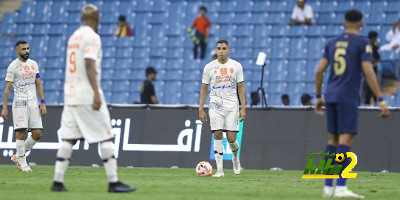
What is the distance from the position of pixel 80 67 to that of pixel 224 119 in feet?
21.7

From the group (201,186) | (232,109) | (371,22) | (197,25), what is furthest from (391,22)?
(201,186)

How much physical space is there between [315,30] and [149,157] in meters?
9.22

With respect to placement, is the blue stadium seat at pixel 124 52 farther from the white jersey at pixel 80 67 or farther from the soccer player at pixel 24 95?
the white jersey at pixel 80 67

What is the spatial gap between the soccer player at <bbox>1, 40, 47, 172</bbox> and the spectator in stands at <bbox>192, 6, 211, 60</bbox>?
11320mm

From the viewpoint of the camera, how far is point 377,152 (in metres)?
21.9

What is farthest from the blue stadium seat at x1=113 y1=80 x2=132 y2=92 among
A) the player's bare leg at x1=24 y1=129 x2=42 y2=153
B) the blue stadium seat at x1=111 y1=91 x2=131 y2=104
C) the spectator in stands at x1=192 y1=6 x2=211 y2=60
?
the player's bare leg at x1=24 y1=129 x2=42 y2=153

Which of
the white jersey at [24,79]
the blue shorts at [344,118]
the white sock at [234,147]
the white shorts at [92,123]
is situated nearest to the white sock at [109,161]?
the white shorts at [92,123]

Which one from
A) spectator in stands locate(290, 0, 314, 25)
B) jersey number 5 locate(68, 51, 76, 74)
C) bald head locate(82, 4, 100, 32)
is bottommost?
jersey number 5 locate(68, 51, 76, 74)

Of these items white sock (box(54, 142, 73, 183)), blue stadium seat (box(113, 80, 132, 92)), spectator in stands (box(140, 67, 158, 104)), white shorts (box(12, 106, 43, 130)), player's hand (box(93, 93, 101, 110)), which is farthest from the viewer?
blue stadium seat (box(113, 80, 132, 92))

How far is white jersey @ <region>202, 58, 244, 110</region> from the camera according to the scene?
731 inches

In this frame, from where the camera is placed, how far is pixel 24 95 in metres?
19.6

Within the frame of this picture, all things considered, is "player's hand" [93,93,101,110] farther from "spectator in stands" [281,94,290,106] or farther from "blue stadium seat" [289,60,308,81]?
"blue stadium seat" [289,60,308,81]

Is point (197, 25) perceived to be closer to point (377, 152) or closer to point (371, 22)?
point (371, 22)

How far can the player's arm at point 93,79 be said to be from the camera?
12148 millimetres
